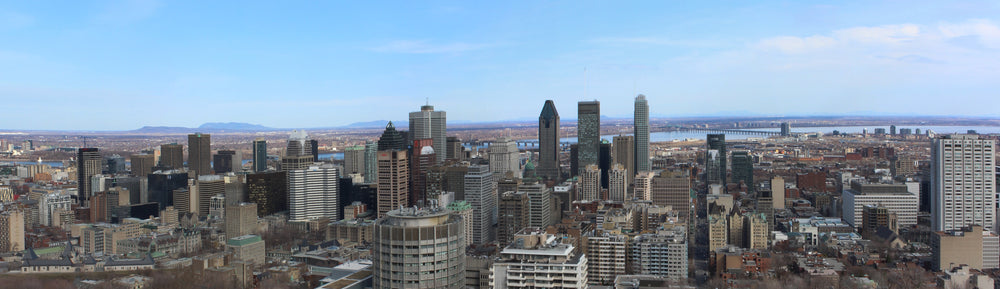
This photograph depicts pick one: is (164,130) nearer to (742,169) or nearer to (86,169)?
(86,169)

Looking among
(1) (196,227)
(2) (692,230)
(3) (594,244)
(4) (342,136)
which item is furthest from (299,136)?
(3) (594,244)

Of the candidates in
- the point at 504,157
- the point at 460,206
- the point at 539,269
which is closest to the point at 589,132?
the point at 504,157

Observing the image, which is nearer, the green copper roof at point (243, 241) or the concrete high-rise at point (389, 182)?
the green copper roof at point (243, 241)

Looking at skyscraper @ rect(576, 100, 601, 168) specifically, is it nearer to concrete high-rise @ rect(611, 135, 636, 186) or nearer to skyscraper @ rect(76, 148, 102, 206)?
concrete high-rise @ rect(611, 135, 636, 186)

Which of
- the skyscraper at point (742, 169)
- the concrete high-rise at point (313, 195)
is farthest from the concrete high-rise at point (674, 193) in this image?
the concrete high-rise at point (313, 195)

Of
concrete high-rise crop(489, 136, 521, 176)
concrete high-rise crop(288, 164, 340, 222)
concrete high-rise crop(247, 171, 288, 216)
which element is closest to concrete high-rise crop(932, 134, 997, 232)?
concrete high-rise crop(288, 164, 340, 222)

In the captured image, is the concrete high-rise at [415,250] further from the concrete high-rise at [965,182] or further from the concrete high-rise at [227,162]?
the concrete high-rise at [227,162]
